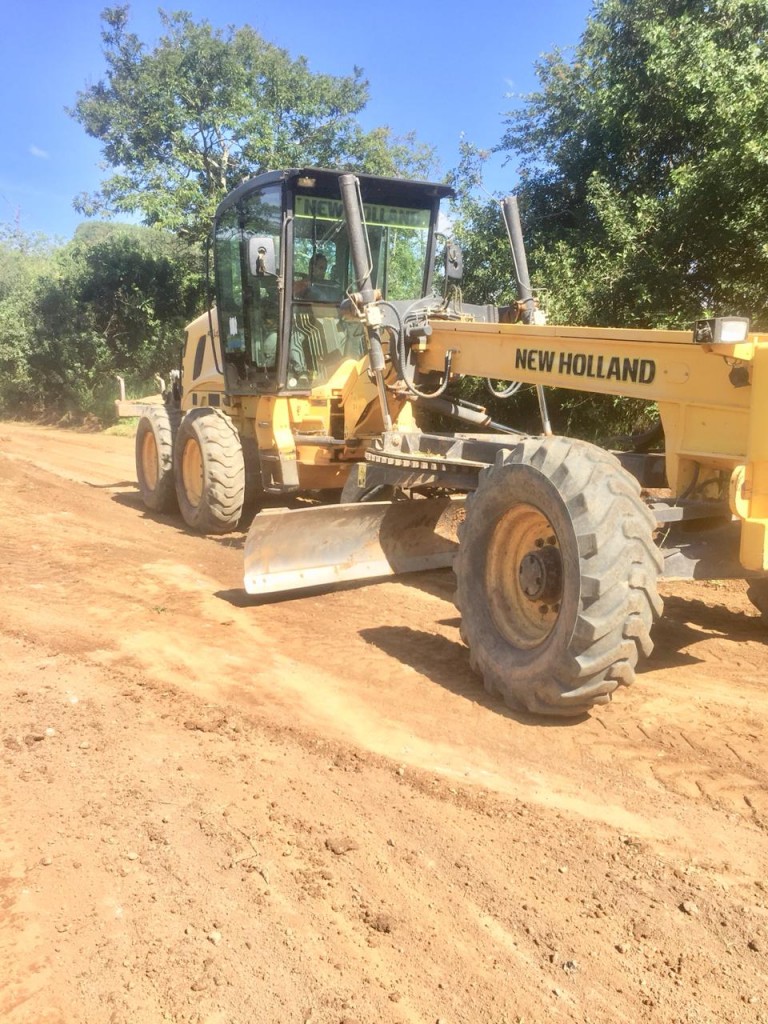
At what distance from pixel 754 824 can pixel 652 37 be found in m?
10.5

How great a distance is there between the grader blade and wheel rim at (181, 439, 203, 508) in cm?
262

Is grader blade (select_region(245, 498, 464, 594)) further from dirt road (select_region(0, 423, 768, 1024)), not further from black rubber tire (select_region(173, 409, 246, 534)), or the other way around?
black rubber tire (select_region(173, 409, 246, 534))

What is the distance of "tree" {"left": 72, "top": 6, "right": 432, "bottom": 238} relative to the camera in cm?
2348

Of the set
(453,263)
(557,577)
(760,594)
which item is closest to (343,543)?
(453,263)

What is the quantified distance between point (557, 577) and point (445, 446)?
2038 millimetres

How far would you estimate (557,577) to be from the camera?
4402 mm

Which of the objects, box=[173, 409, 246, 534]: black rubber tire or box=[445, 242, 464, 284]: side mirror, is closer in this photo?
box=[445, 242, 464, 284]: side mirror

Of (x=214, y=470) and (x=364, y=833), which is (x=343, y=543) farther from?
(x=364, y=833)

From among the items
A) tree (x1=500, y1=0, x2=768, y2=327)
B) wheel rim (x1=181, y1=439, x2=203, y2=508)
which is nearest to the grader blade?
wheel rim (x1=181, y1=439, x2=203, y2=508)

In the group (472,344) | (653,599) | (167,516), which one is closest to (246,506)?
(167,516)

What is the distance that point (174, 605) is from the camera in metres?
6.29

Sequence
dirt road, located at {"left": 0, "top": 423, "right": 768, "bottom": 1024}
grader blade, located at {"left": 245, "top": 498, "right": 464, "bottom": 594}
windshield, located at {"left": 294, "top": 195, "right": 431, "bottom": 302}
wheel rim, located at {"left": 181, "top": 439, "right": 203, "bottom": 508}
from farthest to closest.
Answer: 1. wheel rim, located at {"left": 181, "top": 439, "right": 203, "bottom": 508}
2. windshield, located at {"left": 294, "top": 195, "right": 431, "bottom": 302}
3. grader blade, located at {"left": 245, "top": 498, "right": 464, "bottom": 594}
4. dirt road, located at {"left": 0, "top": 423, "right": 768, "bottom": 1024}

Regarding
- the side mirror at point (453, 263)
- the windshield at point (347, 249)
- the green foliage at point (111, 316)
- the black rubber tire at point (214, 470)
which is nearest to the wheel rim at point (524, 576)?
the side mirror at point (453, 263)

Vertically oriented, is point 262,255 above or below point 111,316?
below
